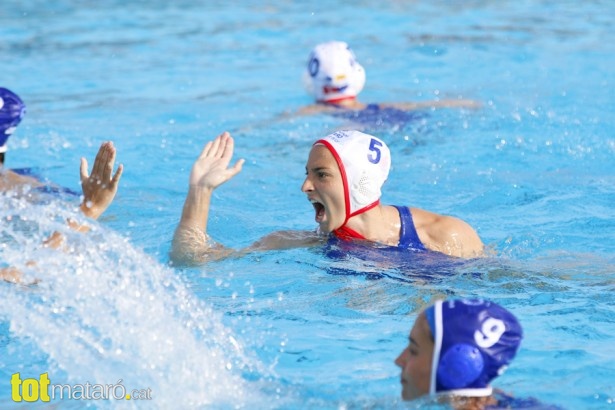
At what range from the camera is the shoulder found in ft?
19.5

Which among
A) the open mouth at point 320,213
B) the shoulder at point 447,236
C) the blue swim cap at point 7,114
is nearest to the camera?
the open mouth at point 320,213

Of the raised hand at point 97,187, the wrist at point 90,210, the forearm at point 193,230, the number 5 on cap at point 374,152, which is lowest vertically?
the forearm at point 193,230

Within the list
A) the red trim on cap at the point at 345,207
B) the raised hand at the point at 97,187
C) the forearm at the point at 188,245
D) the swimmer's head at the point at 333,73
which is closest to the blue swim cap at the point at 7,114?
the forearm at the point at 188,245

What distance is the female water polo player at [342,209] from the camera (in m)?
5.73

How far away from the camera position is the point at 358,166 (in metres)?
5.76

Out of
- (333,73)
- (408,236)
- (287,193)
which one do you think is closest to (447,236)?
(408,236)

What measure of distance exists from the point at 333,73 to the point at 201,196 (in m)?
4.56

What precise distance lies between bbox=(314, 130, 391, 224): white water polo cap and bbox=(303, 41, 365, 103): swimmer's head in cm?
422

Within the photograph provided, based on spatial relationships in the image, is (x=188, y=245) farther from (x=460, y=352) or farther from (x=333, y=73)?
(x=333, y=73)

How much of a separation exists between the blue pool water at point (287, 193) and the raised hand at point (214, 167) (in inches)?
20.6

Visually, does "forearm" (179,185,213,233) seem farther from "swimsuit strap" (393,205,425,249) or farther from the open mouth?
"swimsuit strap" (393,205,425,249)

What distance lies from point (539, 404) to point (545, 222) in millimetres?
3852

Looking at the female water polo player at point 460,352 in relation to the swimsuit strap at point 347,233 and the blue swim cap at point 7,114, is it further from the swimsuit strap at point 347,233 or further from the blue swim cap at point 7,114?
the blue swim cap at point 7,114

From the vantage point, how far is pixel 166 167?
359 inches
